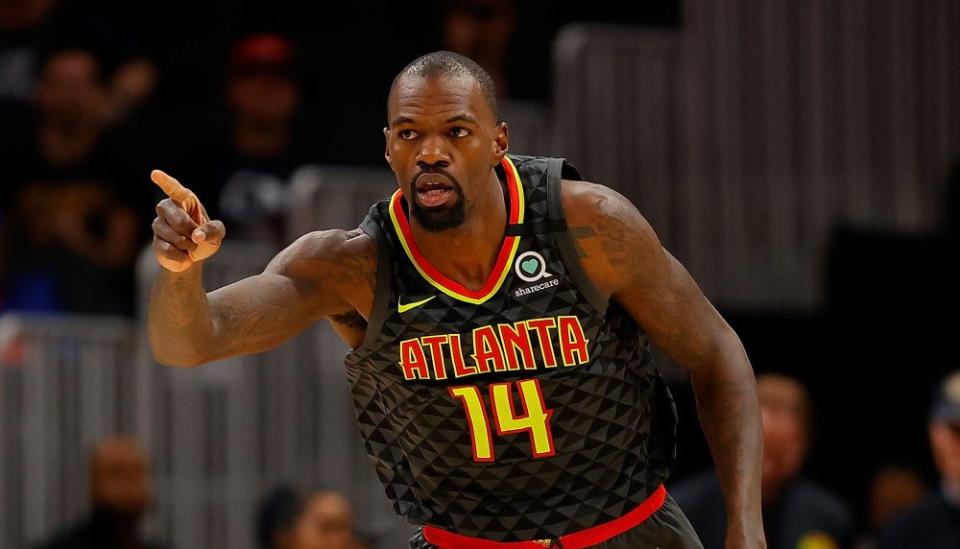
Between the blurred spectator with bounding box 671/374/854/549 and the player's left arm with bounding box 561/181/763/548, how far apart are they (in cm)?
274

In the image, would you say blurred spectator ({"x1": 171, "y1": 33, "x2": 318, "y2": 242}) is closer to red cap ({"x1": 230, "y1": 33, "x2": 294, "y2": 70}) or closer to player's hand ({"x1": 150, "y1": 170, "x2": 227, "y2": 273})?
red cap ({"x1": 230, "y1": 33, "x2": 294, "y2": 70})

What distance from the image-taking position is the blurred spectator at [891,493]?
9.17 meters

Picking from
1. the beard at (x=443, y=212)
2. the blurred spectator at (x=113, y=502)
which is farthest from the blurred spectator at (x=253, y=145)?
the beard at (x=443, y=212)

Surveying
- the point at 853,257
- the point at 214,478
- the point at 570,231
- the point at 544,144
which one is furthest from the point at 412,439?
the point at 853,257

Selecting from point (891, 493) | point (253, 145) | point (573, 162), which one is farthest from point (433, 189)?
point (253, 145)

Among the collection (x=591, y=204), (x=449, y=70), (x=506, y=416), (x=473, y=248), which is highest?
(x=449, y=70)

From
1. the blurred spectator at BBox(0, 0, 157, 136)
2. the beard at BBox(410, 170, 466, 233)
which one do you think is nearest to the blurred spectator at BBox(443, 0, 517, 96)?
the blurred spectator at BBox(0, 0, 157, 136)

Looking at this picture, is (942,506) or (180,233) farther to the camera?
(942,506)

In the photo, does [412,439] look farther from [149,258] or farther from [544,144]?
[544,144]

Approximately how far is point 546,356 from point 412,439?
0.46m

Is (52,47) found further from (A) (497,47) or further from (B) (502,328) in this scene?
(B) (502,328)

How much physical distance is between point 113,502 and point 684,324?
431cm

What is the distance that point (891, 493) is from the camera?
9.23 m

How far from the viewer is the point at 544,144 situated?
30.9 ft
